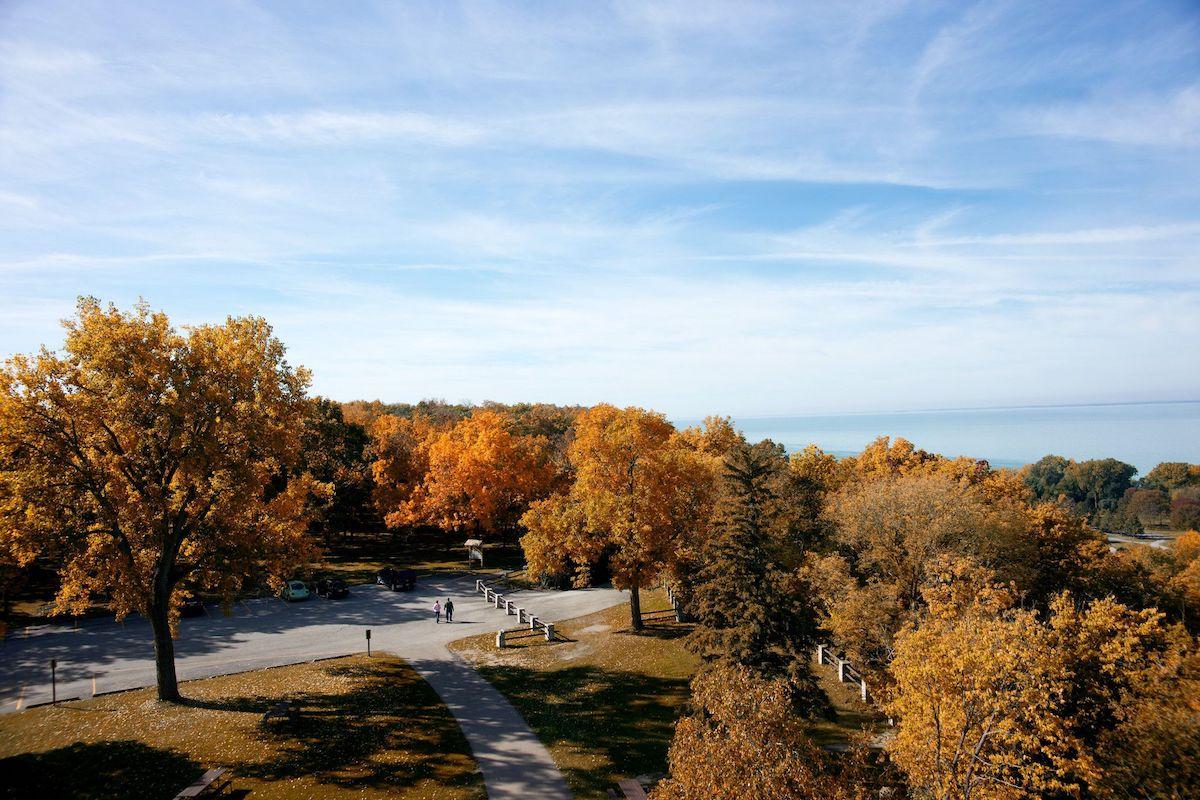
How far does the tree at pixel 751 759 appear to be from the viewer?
9312mm

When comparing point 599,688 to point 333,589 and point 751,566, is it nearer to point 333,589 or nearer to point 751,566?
point 751,566

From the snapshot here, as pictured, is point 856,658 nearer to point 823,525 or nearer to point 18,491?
point 823,525

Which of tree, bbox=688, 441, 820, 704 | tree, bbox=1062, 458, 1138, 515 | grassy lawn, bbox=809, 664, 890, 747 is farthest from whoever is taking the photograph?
tree, bbox=1062, 458, 1138, 515

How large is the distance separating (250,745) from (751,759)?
17.1 meters

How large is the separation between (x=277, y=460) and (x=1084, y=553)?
3924 cm

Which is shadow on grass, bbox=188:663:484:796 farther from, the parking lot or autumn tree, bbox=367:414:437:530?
autumn tree, bbox=367:414:437:530

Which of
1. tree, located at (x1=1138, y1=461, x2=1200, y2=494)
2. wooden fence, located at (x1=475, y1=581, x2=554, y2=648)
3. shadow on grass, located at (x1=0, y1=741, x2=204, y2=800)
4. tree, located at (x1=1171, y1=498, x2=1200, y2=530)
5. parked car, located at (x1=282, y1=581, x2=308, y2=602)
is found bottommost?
tree, located at (x1=1171, y1=498, x2=1200, y2=530)

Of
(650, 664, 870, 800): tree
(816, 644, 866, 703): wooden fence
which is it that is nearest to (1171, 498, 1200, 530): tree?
(816, 644, 866, 703): wooden fence

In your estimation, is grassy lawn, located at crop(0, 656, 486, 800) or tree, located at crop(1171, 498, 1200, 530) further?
tree, located at crop(1171, 498, 1200, 530)

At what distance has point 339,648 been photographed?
28828 mm

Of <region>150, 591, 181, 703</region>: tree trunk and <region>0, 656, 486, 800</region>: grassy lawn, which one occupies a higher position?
<region>150, 591, 181, 703</region>: tree trunk

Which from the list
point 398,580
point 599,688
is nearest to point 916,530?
point 599,688

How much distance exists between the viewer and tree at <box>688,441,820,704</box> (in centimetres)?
1975

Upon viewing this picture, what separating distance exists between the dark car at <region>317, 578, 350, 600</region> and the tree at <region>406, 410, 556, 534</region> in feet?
32.5
